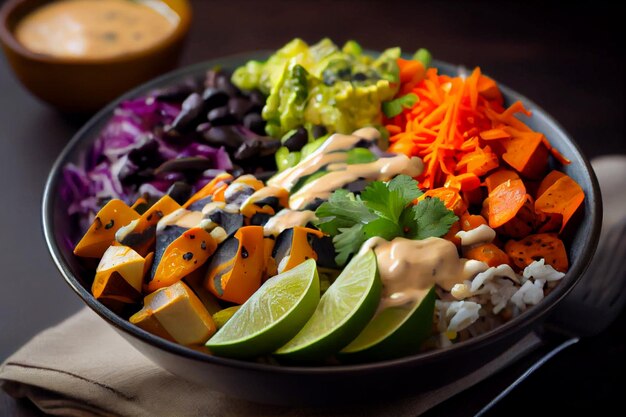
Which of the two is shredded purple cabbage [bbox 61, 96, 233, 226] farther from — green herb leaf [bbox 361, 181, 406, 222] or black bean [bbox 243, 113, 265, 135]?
green herb leaf [bbox 361, 181, 406, 222]

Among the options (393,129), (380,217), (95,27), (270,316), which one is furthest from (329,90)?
(95,27)

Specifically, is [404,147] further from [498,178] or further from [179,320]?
[179,320]

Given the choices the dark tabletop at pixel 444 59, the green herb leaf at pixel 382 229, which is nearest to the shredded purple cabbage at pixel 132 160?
the dark tabletop at pixel 444 59

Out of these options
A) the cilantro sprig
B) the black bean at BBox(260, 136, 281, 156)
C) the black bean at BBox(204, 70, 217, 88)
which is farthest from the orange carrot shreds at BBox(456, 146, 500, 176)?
the black bean at BBox(204, 70, 217, 88)

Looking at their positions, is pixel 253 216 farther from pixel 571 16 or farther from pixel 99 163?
pixel 571 16

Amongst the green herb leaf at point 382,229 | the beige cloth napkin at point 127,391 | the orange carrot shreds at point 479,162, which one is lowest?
the beige cloth napkin at point 127,391

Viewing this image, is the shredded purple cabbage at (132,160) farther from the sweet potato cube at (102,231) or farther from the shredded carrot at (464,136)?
the shredded carrot at (464,136)

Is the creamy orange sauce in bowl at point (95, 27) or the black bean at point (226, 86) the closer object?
the black bean at point (226, 86)

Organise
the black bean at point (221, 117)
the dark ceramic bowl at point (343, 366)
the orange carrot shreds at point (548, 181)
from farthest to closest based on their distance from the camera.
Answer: the black bean at point (221, 117)
the orange carrot shreds at point (548, 181)
the dark ceramic bowl at point (343, 366)

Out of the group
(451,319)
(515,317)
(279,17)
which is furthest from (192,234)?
(279,17)
